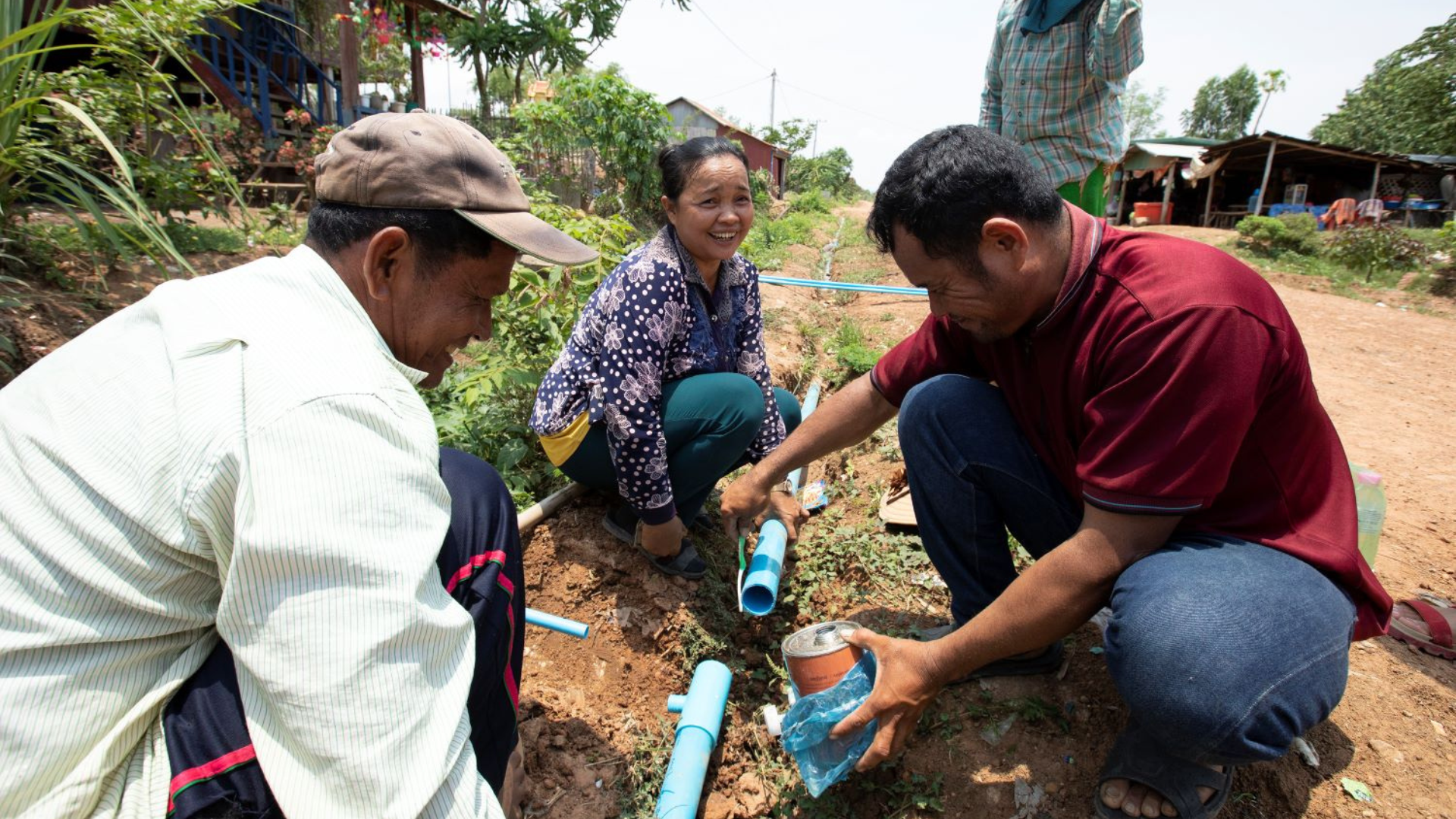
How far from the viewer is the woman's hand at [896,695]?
1.58m

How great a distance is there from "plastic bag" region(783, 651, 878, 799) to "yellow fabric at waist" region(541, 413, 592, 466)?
3.57ft

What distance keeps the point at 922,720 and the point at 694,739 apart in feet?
2.09

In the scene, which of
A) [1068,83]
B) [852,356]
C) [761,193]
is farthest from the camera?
[761,193]

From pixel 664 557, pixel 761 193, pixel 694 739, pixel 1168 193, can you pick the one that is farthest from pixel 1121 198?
pixel 694 739

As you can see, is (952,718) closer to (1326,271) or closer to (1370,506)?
(1370,506)

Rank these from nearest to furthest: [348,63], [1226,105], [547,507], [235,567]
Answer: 1. [235,567]
2. [547,507]
3. [348,63]
4. [1226,105]

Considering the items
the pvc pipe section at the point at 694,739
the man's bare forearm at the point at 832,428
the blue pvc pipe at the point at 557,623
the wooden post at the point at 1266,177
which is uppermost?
the wooden post at the point at 1266,177

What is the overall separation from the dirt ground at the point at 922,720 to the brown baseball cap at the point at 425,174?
1.43 metres

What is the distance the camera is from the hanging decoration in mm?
14062

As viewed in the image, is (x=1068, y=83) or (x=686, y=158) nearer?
(x=686, y=158)

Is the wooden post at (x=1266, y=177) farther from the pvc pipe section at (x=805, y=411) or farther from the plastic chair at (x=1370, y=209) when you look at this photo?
the pvc pipe section at (x=805, y=411)

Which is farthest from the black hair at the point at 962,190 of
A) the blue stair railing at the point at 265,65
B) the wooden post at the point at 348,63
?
the wooden post at the point at 348,63

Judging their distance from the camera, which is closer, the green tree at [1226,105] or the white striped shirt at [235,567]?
the white striped shirt at [235,567]

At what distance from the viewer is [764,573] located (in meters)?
2.14
